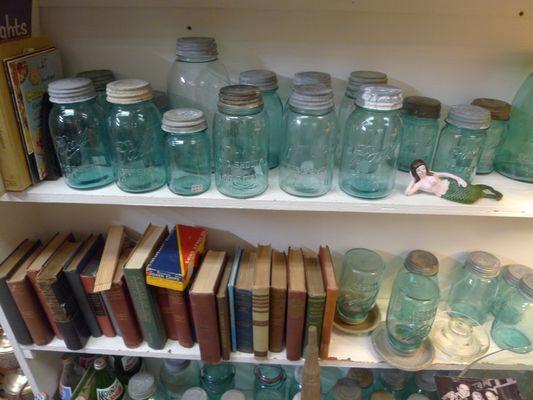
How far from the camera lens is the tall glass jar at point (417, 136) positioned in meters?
0.79

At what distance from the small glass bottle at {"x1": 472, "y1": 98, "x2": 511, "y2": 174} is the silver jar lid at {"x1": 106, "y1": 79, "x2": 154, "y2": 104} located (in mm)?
658

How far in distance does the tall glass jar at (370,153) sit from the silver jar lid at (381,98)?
44mm

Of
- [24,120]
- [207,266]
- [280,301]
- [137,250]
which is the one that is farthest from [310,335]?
[24,120]

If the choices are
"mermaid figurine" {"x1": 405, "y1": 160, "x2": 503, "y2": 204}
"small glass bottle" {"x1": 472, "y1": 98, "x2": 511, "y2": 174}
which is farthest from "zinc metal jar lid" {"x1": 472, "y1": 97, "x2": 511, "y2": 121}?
"mermaid figurine" {"x1": 405, "y1": 160, "x2": 503, "y2": 204}

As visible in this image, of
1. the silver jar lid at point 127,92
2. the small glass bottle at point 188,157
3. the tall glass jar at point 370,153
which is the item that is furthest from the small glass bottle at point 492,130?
the silver jar lid at point 127,92

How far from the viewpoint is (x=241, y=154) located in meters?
0.76

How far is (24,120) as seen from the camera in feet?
2.32

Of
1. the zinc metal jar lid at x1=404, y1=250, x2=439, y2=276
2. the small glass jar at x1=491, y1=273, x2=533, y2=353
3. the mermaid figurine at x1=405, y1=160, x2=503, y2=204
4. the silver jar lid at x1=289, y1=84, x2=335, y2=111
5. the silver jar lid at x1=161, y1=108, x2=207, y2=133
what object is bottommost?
the small glass jar at x1=491, y1=273, x2=533, y2=353

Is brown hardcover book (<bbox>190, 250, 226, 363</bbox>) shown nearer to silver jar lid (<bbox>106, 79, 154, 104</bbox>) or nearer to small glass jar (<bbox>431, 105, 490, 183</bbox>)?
silver jar lid (<bbox>106, 79, 154, 104</bbox>)

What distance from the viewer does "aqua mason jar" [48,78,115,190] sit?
718 millimetres

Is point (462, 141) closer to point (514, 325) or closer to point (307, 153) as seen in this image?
point (307, 153)

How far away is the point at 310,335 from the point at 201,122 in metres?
0.49

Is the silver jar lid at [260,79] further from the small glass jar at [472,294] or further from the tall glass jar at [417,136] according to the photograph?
the small glass jar at [472,294]

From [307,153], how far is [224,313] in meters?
0.41
